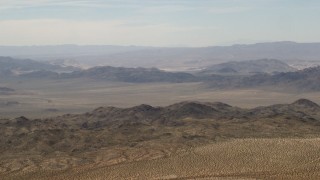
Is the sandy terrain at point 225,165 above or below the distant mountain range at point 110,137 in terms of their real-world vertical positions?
above

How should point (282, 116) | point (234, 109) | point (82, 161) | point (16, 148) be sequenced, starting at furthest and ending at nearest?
point (234, 109)
point (282, 116)
point (16, 148)
point (82, 161)

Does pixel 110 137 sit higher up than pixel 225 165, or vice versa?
pixel 225 165

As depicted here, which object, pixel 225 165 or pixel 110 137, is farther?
pixel 110 137

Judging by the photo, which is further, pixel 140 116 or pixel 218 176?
pixel 140 116

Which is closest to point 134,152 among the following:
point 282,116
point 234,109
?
point 282,116

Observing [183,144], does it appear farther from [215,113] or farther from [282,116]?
[215,113]

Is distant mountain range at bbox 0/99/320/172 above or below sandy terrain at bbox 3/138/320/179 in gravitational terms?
below

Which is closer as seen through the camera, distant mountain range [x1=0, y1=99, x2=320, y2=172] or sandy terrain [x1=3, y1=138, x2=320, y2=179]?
sandy terrain [x1=3, y1=138, x2=320, y2=179]

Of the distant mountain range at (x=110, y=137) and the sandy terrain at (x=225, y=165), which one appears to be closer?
the sandy terrain at (x=225, y=165)

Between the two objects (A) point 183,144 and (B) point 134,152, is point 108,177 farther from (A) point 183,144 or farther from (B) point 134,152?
(A) point 183,144

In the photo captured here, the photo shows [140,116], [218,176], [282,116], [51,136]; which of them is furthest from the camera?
[140,116]
